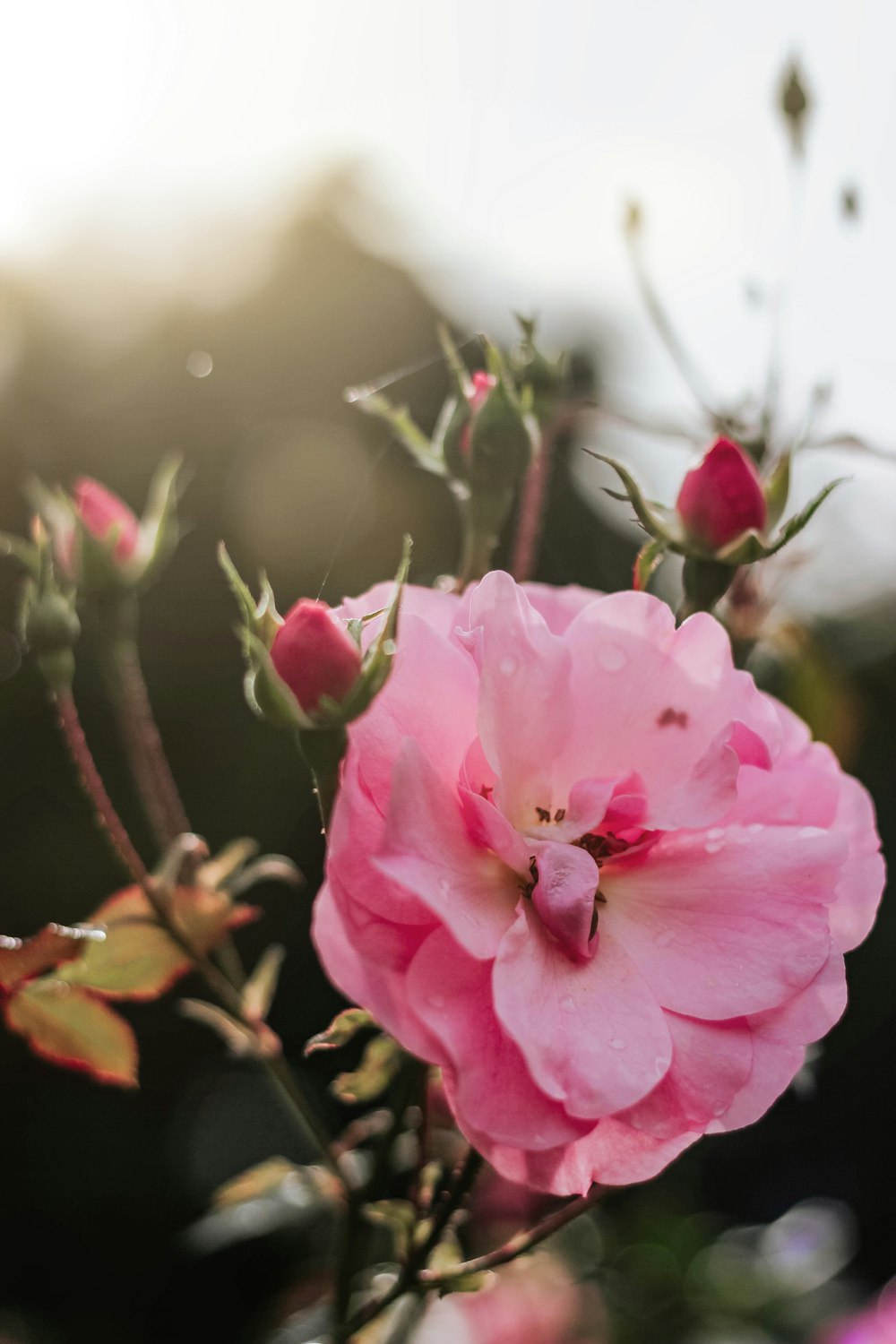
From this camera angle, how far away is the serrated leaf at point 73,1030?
0.60 metres

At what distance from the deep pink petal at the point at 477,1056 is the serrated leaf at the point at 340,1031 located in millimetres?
46

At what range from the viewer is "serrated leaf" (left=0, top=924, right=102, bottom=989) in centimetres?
57

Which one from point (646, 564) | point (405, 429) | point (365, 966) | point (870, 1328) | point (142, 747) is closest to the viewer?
point (365, 966)

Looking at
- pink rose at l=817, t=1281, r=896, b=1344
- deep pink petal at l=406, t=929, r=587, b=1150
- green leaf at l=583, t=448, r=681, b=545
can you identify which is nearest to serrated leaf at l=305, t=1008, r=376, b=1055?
deep pink petal at l=406, t=929, r=587, b=1150

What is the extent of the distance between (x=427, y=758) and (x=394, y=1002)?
0.10 metres

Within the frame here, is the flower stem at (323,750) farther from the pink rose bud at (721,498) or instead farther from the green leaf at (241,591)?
the pink rose bud at (721,498)

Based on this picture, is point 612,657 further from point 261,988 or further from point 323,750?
point 261,988

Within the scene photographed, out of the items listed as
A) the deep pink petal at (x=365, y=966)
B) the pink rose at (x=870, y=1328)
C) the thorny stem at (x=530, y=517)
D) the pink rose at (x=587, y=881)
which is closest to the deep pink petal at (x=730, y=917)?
the pink rose at (x=587, y=881)

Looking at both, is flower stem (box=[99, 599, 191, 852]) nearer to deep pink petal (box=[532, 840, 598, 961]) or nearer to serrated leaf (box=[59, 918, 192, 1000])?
serrated leaf (box=[59, 918, 192, 1000])

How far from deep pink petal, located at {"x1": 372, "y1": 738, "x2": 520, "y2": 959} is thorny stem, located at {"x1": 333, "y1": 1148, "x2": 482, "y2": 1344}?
126 millimetres

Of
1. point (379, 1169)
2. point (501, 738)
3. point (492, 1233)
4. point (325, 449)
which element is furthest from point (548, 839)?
point (325, 449)

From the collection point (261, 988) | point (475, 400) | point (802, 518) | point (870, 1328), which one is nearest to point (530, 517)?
point (475, 400)

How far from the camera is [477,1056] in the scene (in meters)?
0.41

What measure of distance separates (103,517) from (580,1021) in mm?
488
